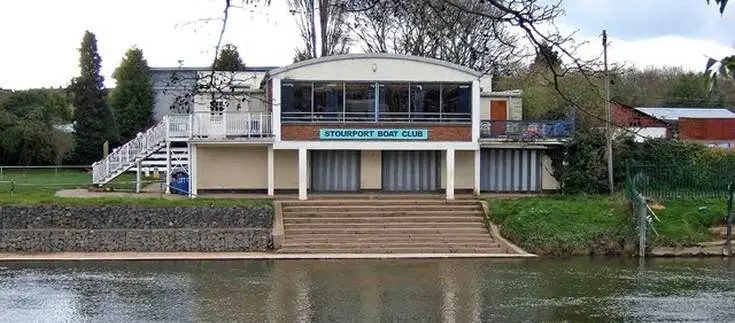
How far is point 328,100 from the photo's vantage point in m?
28.4

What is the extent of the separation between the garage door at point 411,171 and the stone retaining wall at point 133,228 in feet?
19.8

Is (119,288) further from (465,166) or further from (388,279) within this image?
(465,166)

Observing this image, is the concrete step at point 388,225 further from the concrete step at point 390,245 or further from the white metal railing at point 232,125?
the white metal railing at point 232,125

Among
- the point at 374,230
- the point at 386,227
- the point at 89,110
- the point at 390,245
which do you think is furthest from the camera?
the point at 89,110

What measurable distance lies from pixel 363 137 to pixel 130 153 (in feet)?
29.8

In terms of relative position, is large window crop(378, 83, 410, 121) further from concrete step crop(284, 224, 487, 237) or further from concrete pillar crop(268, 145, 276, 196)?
concrete step crop(284, 224, 487, 237)

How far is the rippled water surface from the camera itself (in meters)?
15.4

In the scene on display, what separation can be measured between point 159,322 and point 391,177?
16.5 m

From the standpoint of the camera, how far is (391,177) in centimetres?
3025

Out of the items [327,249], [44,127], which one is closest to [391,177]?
[327,249]

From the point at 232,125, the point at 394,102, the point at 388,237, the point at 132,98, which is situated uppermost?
the point at 132,98

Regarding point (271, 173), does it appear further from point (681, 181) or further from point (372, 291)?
point (681, 181)

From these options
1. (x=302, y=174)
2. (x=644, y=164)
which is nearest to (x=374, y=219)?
(x=302, y=174)

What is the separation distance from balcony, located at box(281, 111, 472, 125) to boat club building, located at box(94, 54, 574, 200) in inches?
1.4
